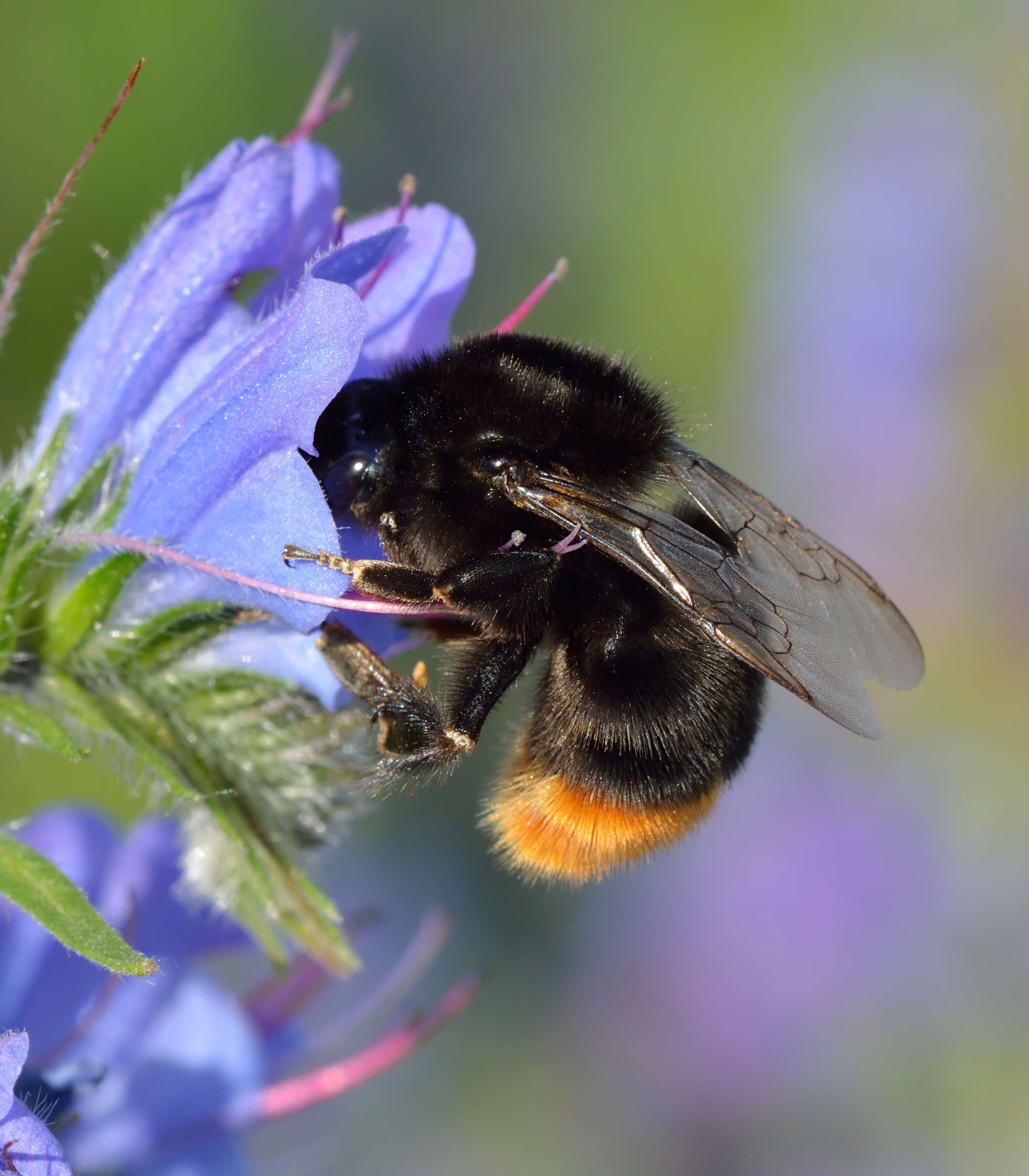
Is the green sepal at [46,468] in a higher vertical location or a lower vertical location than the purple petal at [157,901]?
higher

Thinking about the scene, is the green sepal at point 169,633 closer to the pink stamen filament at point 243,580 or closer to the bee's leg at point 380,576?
the pink stamen filament at point 243,580

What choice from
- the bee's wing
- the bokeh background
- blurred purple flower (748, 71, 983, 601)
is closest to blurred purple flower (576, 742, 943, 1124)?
the bokeh background

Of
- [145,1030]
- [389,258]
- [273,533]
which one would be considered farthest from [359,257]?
[145,1030]

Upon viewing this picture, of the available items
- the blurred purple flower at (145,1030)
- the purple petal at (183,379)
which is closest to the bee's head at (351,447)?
the purple petal at (183,379)

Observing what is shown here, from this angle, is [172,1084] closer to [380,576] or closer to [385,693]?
[385,693]

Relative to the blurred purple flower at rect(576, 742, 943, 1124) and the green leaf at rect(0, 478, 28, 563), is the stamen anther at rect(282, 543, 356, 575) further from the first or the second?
the blurred purple flower at rect(576, 742, 943, 1124)

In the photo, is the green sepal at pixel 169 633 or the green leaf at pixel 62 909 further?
the green sepal at pixel 169 633

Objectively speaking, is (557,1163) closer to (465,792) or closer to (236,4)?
(465,792)
